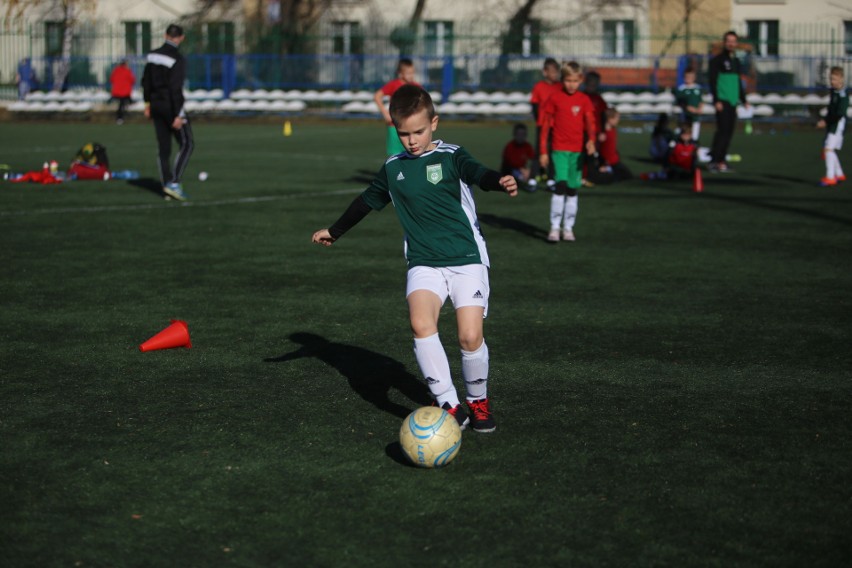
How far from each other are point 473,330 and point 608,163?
14.6 meters

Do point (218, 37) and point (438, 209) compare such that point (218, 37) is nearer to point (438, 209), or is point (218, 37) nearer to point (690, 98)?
point (690, 98)

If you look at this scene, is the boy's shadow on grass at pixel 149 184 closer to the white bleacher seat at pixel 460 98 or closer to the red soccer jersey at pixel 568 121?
the red soccer jersey at pixel 568 121

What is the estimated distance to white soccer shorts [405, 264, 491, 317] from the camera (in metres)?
5.63

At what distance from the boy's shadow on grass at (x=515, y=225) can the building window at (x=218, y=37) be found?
31.0 m

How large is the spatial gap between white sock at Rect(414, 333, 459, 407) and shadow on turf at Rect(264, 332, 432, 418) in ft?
1.49

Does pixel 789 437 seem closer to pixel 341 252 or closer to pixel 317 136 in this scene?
pixel 341 252

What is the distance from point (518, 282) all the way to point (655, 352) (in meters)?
2.78

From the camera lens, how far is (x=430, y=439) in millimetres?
5105

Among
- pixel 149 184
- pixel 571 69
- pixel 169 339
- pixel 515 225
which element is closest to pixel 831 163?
pixel 515 225

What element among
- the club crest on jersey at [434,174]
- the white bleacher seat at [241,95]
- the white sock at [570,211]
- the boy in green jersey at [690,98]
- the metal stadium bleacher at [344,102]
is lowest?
the white sock at [570,211]

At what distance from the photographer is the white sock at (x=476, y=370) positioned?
5.66 metres

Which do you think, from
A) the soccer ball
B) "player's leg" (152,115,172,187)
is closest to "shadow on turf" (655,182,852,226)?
"player's leg" (152,115,172,187)

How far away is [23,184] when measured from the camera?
18.3 m

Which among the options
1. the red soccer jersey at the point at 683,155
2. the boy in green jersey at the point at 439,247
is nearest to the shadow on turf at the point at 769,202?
the red soccer jersey at the point at 683,155
